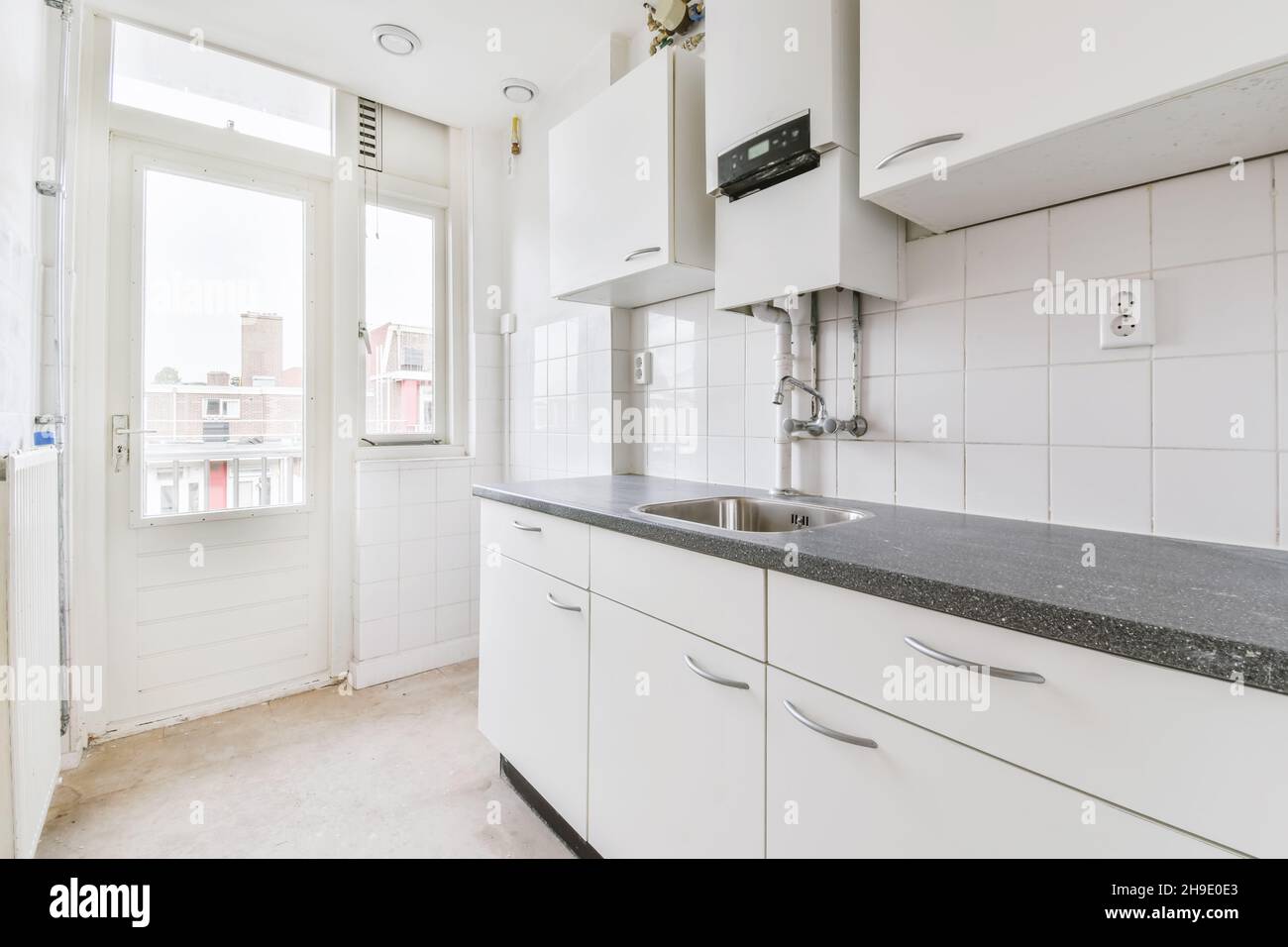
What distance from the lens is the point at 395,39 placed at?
2.16 meters

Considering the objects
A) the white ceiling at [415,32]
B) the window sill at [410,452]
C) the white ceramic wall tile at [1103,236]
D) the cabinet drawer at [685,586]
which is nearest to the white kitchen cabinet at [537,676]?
the cabinet drawer at [685,586]

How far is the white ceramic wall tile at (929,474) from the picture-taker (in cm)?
133

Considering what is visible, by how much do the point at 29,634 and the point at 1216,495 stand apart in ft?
7.75

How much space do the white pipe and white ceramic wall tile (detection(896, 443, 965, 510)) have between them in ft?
0.94

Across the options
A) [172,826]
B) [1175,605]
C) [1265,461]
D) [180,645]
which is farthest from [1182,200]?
[180,645]

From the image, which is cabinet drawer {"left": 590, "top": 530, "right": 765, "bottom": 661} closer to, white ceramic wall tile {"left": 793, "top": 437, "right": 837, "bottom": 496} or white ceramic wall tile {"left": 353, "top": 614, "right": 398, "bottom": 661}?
white ceramic wall tile {"left": 793, "top": 437, "right": 837, "bottom": 496}

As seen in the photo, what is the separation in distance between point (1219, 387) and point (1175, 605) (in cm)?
61

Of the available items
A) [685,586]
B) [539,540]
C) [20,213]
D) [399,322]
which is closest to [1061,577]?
[685,586]

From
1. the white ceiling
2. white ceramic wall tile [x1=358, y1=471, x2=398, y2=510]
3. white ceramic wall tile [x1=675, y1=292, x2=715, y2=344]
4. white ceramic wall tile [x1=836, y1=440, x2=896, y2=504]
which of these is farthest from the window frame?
white ceramic wall tile [x1=836, y1=440, x2=896, y2=504]

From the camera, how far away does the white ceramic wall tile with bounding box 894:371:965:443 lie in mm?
1333

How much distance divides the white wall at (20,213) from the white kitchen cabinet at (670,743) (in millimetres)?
1472

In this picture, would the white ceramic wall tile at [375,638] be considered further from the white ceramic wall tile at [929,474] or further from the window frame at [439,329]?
the white ceramic wall tile at [929,474]

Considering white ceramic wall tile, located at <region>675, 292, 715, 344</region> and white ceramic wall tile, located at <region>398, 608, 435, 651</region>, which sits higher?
white ceramic wall tile, located at <region>675, 292, 715, 344</region>

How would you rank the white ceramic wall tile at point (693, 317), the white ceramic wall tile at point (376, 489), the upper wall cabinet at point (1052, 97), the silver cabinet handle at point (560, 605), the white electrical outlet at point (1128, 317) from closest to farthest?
1. the upper wall cabinet at point (1052, 97)
2. the white electrical outlet at point (1128, 317)
3. the silver cabinet handle at point (560, 605)
4. the white ceramic wall tile at point (693, 317)
5. the white ceramic wall tile at point (376, 489)
